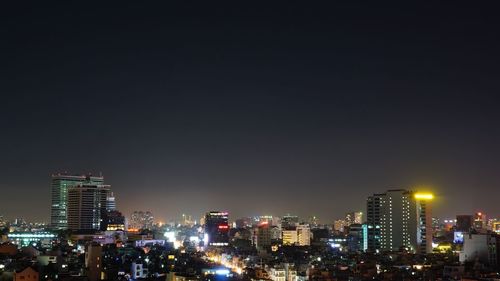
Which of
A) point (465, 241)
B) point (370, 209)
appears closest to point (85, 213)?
point (370, 209)

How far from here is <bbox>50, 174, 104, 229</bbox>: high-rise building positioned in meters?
65.8

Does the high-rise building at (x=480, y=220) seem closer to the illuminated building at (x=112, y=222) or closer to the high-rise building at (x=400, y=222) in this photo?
the high-rise building at (x=400, y=222)

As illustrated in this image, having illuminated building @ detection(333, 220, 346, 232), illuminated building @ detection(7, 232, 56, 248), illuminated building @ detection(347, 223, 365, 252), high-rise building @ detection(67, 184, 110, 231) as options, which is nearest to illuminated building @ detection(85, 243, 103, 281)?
illuminated building @ detection(7, 232, 56, 248)

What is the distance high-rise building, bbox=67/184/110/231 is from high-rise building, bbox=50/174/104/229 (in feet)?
4.28

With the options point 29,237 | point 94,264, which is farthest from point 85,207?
point 94,264

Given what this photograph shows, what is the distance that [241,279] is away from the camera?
30.0 meters

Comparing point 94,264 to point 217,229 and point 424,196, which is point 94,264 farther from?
point 217,229

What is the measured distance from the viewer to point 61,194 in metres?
66.9

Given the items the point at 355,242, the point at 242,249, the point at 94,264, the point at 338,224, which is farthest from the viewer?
the point at 338,224

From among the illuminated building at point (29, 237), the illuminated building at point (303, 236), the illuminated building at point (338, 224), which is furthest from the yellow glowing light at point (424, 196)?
the illuminated building at point (338, 224)

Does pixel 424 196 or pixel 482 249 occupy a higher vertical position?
pixel 424 196

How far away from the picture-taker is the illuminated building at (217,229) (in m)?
70.6

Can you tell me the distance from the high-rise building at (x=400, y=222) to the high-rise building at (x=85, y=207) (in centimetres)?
2875

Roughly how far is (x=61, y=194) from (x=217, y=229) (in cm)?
1889
